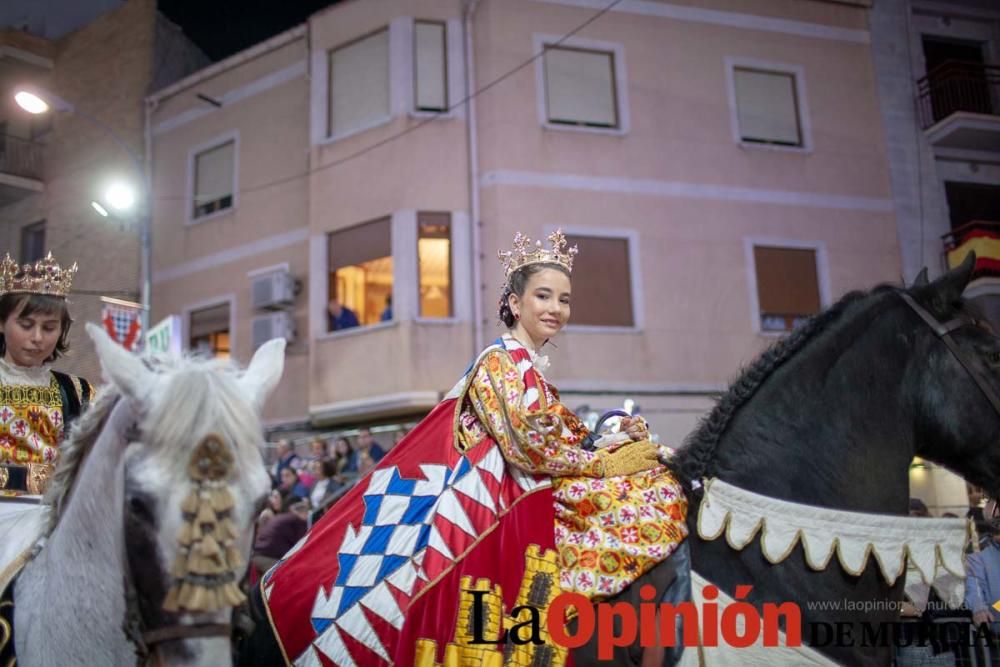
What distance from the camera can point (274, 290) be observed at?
1652 cm

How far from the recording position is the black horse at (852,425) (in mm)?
3418

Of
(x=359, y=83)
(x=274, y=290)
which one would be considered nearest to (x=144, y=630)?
(x=274, y=290)

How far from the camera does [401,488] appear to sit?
3.65m

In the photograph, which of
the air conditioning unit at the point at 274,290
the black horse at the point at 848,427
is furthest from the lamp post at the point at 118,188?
the black horse at the point at 848,427

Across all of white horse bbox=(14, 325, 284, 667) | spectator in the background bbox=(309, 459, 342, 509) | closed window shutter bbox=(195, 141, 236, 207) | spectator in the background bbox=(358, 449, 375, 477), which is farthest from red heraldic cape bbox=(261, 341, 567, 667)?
closed window shutter bbox=(195, 141, 236, 207)

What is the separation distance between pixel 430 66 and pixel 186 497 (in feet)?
48.8

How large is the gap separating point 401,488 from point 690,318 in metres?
12.4

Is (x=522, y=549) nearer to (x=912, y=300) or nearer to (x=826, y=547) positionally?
(x=826, y=547)

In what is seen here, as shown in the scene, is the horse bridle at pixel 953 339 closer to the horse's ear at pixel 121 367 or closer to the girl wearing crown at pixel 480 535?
the girl wearing crown at pixel 480 535

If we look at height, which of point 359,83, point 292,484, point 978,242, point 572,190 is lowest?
point 292,484

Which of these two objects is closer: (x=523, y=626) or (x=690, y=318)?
(x=523, y=626)

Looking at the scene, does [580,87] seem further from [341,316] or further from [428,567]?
[428,567]

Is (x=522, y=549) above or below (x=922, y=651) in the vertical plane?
above

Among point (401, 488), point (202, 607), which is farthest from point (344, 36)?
point (202, 607)
